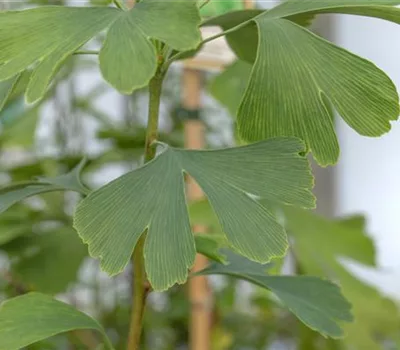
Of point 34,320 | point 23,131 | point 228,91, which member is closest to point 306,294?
point 34,320

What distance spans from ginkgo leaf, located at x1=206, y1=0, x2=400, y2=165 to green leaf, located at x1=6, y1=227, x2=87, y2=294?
1.43 ft

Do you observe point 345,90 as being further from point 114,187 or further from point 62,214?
point 62,214

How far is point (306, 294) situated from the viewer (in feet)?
1.84

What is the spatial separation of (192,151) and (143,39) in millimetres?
96

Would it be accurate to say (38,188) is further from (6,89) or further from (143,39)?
(143,39)

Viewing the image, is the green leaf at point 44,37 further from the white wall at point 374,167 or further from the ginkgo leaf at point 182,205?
the white wall at point 374,167

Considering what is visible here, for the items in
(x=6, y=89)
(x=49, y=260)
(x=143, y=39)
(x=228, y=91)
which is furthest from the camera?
(x=228, y=91)

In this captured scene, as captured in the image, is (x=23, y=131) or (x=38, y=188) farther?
(x=23, y=131)

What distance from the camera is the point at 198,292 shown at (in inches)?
36.0

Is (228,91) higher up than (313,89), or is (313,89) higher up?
(313,89)

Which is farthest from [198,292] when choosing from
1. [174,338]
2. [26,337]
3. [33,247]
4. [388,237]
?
[388,237]

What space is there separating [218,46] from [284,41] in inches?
16.1

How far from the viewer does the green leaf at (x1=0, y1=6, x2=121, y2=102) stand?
38 cm

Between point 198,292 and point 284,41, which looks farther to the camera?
point 198,292
